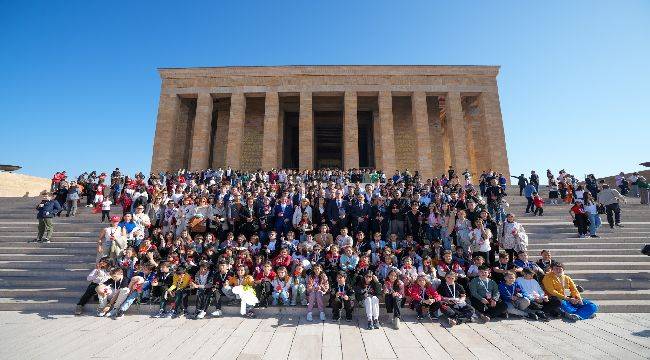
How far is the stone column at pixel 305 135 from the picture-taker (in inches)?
891

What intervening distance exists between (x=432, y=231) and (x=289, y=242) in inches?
150

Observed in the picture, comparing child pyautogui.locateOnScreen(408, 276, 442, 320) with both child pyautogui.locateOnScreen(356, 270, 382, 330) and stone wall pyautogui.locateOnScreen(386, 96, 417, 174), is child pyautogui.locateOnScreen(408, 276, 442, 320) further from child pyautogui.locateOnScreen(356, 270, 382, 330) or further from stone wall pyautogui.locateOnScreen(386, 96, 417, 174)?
stone wall pyautogui.locateOnScreen(386, 96, 417, 174)

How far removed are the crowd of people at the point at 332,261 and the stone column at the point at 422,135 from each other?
12.4 meters

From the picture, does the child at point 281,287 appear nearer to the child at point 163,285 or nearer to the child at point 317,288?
the child at point 317,288

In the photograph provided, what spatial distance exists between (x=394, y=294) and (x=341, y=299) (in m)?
1.05

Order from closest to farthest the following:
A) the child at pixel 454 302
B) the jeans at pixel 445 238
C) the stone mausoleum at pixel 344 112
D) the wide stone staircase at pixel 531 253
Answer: the child at pixel 454 302 → the wide stone staircase at pixel 531 253 → the jeans at pixel 445 238 → the stone mausoleum at pixel 344 112

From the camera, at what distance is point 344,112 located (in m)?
23.4

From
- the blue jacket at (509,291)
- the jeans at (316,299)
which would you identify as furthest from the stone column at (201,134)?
the blue jacket at (509,291)

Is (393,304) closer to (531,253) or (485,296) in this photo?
(485,296)

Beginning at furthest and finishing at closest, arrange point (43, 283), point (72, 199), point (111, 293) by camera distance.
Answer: point (72, 199) → point (43, 283) → point (111, 293)

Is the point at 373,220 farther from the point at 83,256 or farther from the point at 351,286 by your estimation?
the point at 83,256

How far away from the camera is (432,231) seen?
827 centimetres

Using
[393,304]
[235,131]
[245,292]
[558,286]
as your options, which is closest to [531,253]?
[558,286]

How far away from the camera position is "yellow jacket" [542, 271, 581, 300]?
6.27 meters
